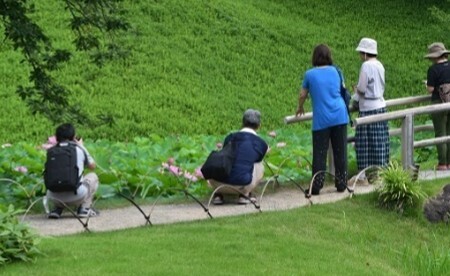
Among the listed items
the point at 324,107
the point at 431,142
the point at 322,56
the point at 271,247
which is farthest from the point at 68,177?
the point at 431,142

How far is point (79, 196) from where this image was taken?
8.98 metres

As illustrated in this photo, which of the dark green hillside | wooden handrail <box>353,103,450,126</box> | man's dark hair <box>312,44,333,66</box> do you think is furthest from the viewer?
the dark green hillside

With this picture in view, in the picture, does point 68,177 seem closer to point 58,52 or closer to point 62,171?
point 62,171

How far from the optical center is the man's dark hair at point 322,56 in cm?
962

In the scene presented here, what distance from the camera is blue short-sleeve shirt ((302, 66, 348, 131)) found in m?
9.65

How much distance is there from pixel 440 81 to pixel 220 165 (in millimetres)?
3313

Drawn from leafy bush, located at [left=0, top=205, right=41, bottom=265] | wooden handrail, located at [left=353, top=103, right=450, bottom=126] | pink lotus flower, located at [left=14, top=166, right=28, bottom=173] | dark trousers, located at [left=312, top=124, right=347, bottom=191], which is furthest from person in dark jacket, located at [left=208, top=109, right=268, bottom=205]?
leafy bush, located at [left=0, top=205, right=41, bottom=265]

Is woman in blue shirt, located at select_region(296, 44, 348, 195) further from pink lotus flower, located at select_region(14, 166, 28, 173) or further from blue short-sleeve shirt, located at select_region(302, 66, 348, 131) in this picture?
pink lotus flower, located at select_region(14, 166, 28, 173)

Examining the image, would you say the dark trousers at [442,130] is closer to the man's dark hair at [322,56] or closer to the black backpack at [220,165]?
the man's dark hair at [322,56]

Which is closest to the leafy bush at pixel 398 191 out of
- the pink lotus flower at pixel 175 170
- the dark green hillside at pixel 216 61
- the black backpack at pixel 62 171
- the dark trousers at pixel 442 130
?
the dark trousers at pixel 442 130

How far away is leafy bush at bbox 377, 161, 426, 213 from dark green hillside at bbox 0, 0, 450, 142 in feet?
26.1

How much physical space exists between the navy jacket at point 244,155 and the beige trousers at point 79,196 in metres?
1.35

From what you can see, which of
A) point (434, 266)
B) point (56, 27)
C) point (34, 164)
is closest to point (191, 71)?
point (56, 27)

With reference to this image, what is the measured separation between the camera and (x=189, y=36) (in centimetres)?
2298
